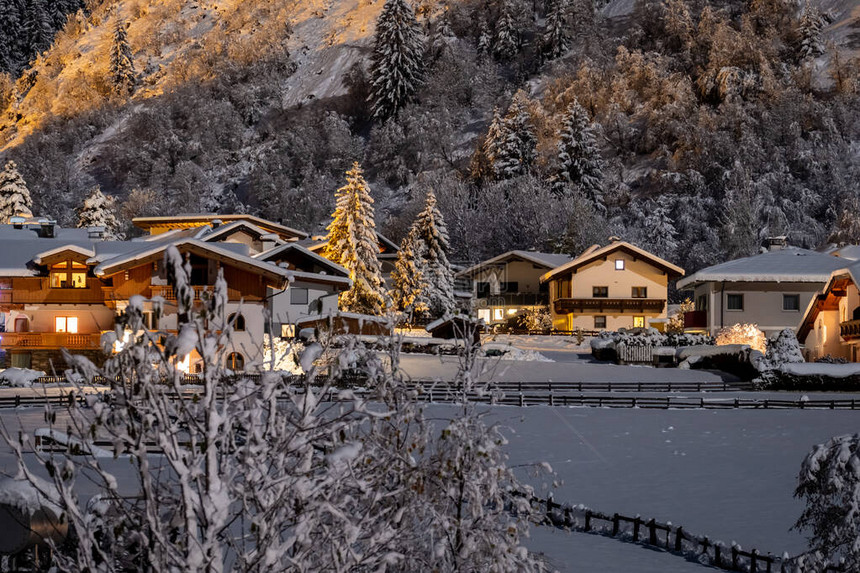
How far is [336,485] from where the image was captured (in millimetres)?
7684

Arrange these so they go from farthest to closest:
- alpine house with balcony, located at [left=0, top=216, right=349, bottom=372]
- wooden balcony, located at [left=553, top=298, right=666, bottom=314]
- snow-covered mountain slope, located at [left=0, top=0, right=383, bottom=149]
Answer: snow-covered mountain slope, located at [left=0, top=0, right=383, bottom=149]
wooden balcony, located at [left=553, top=298, right=666, bottom=314]
alpine house with balcony, located at [left=0, top=216, right=349, bottom=372]

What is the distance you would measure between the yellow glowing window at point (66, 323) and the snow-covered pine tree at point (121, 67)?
13074 cm

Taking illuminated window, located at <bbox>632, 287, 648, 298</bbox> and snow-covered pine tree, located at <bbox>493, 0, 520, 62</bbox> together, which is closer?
illuminated window, located at <bbox>632, 287, 648, 298</bbox>

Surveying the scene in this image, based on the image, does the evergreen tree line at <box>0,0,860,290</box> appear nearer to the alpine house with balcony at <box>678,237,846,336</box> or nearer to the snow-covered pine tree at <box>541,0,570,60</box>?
the snow-covered pine tree at <box>541,0,570,60</box>

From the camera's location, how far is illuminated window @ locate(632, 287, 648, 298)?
7612cm

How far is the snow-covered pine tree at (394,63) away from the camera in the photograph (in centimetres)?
15062

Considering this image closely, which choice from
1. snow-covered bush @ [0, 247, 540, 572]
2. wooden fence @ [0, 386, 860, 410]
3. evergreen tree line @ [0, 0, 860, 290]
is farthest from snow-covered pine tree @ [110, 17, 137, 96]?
snow-covered bush @ [0, 247, 540, 572]

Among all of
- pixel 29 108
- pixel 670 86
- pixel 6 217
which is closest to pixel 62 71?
pixel 29 108

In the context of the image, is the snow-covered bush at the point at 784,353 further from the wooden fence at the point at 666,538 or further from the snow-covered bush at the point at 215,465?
the snow-covered bush at the point at 215,465

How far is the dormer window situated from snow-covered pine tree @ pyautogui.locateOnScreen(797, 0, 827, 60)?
319ft

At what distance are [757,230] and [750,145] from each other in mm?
15577

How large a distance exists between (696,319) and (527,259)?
21.4m

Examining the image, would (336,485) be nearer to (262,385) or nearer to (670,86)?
(262,385)

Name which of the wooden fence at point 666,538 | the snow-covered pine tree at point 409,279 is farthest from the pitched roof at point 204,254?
the wooden fence at point 666,538
